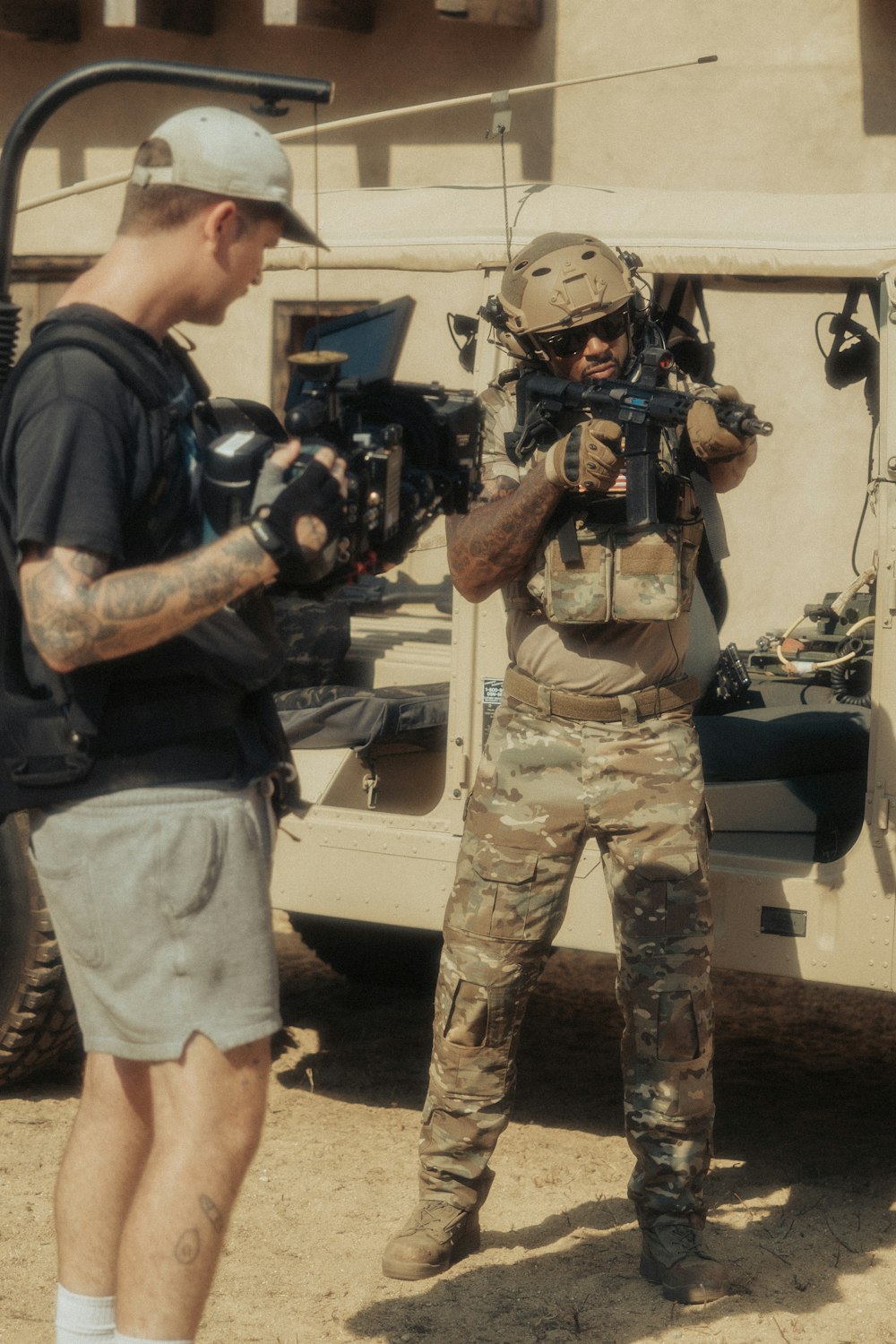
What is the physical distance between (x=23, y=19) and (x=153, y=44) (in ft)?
2.21

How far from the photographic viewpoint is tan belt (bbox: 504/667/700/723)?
3480 mm

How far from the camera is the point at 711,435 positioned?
10.8 feet

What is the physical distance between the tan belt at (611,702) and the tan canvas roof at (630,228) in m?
0.98

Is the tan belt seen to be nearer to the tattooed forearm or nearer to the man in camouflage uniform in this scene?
the man in camouflage uniform

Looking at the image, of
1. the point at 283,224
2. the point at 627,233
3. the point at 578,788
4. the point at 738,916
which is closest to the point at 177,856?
the point at 283,224

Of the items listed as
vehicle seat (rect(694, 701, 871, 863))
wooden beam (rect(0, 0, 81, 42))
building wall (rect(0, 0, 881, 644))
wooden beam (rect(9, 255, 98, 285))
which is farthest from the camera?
wooden beam (rect(0, 0, 81, 42))

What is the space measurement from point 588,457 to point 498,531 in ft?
0.87

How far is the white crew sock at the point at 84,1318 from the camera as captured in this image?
2.46 meters

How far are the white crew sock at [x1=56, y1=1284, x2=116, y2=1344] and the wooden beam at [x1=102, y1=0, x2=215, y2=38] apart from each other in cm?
750

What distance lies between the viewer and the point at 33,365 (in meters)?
2.23

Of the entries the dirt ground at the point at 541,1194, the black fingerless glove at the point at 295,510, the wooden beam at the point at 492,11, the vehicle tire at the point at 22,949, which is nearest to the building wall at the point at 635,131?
the wooden beam at the point at 492,11

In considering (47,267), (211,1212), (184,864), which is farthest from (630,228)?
(211,1212)

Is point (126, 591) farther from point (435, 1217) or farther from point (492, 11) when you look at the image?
point (492, 11)

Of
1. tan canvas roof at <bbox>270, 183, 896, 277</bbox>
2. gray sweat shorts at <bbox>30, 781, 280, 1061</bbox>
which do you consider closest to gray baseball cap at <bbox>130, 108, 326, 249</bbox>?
gray sweat shorts at <bbox>30, 781, 280, 1061</bbox>
